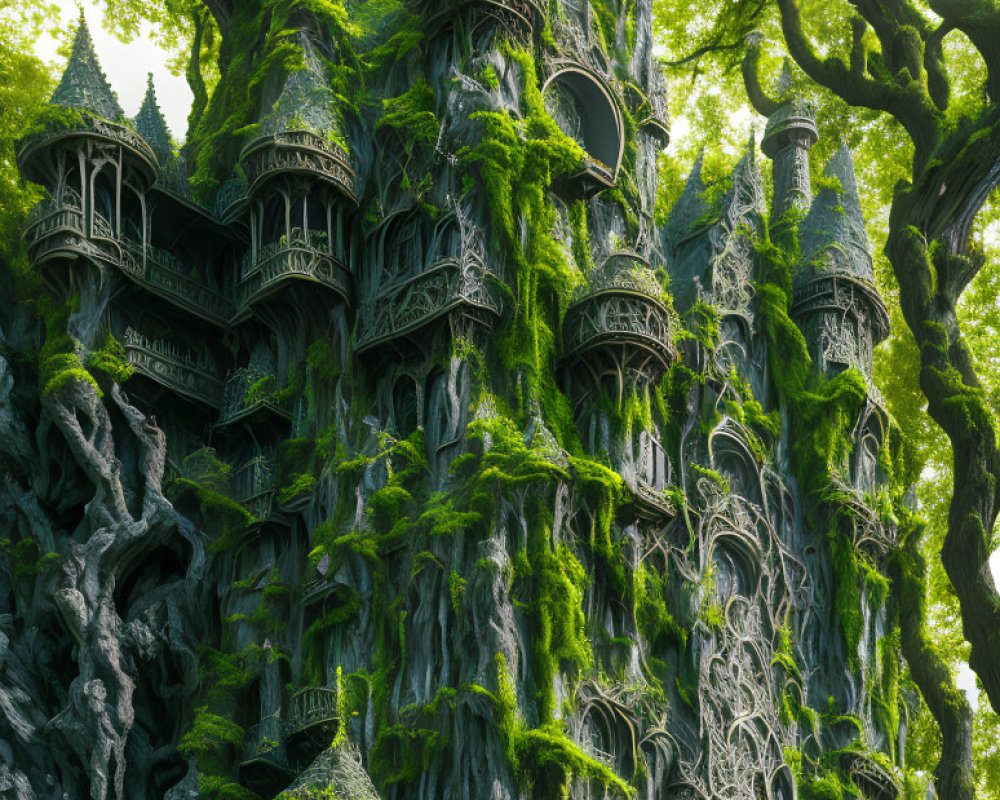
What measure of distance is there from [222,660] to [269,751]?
2019 mm

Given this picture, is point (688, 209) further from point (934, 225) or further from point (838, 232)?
point (934, 225)

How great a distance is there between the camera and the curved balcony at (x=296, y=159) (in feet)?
102

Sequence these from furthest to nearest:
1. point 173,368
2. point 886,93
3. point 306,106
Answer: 1. point 306,106
2. point 173,368
3. point 886,93

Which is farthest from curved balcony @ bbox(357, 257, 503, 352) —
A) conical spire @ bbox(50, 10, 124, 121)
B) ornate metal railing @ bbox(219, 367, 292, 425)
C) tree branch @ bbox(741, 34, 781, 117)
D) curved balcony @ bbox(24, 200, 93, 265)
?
tree branch @ bbox(741, 34, 781, 117)

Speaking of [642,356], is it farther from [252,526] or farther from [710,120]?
[710,120]

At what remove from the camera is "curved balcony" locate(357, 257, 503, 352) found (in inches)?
1164

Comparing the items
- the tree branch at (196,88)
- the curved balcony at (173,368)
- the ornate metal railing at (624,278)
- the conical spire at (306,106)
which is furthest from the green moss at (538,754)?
the tree branch at (196,88)

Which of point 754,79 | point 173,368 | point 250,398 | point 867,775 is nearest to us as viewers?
point 867,775

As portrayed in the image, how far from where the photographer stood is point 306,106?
3203 centimetres

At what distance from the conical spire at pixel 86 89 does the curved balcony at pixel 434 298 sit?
6.06m

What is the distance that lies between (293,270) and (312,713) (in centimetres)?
773

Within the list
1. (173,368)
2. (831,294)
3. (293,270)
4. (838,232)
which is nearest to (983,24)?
(831,294)

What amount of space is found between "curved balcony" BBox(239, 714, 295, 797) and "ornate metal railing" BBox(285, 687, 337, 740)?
12.2 inches

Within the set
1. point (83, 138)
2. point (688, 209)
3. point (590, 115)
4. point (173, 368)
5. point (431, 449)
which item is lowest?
point (431, 449)
